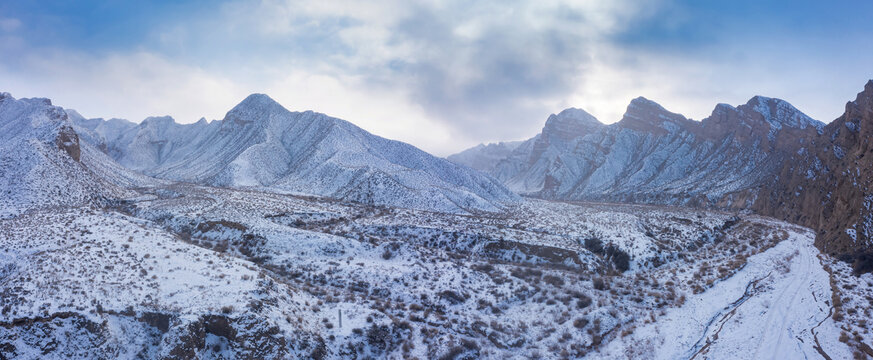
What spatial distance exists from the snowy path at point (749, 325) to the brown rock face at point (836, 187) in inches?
240

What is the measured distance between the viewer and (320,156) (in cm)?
7656

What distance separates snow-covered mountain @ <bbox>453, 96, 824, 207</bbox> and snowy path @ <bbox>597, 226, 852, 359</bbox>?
58.6 metres

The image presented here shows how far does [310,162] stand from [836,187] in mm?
72927

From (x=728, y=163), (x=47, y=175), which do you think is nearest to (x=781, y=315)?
(x=47, y=175)

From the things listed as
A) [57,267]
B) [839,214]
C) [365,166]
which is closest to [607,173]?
[365,166]

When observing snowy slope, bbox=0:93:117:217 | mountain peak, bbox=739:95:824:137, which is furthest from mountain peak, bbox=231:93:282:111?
mountain peak, bbox=739:95:824:137

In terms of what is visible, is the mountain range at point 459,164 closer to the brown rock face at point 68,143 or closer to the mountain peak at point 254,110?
the brown rock face at point 68,143

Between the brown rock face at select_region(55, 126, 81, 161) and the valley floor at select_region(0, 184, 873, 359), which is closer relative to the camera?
the valley floor at select_region(0, 184, 873, 359)

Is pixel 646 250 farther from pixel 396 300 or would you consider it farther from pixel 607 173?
pixel 607 173

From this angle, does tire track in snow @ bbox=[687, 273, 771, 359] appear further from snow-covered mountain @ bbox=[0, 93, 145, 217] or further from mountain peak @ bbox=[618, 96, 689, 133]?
mountain peak @ bbox=[618, 96, 689, 133]

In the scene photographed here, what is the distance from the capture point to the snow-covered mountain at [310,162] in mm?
58688

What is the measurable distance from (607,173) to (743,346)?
118927 millimetres

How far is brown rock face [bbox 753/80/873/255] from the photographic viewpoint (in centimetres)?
2749

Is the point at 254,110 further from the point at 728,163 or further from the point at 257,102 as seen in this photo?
the point at 728,163
